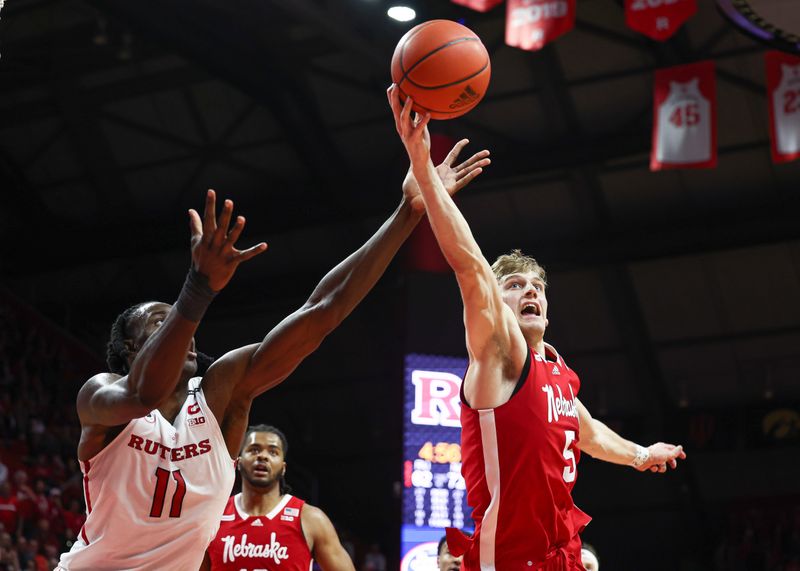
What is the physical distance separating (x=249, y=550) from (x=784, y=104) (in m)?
7.66

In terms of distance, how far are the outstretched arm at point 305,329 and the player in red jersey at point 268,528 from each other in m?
2.92

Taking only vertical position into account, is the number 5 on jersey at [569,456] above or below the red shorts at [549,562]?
above

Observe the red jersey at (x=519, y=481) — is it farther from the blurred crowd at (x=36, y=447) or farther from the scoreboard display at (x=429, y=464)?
the scoreboard display at (x=429, y=464)

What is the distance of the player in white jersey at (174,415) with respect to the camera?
327 cm

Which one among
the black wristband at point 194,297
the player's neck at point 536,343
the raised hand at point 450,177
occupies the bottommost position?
the black wristband at point 194,297

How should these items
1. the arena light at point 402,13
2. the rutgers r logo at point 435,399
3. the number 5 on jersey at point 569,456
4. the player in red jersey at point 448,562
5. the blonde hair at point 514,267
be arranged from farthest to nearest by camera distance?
the arena light at point 402,13
the rutgers r logo at point 435,399
the player in red jersey at point 448,562
the blonde hair at point 514,267
the number 5 on jersey at point 569,456

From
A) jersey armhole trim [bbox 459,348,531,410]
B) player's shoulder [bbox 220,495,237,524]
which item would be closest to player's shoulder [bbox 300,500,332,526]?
player's shoulder [bbox 220,495,237,524]

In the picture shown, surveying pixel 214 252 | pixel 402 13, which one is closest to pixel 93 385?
pixel 214 252

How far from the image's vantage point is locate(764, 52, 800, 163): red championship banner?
11.3 m

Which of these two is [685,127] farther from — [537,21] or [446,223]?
[446,223]

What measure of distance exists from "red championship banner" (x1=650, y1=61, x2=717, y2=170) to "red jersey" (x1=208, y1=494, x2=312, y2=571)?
637cm

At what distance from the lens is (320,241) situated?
1925cm

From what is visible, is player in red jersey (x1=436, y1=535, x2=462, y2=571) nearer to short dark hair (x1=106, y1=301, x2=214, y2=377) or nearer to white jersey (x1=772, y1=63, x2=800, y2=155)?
short dark hair (x1=106, y1=301, x2=214, y2=377)

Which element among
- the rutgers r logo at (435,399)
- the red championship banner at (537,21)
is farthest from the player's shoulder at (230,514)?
the rutgers r logo at (435,399)
